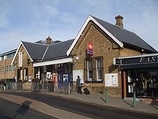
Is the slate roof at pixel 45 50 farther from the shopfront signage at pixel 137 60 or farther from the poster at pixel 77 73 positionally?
the shopfront signage at pixel 137 60

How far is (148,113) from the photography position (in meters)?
16.1

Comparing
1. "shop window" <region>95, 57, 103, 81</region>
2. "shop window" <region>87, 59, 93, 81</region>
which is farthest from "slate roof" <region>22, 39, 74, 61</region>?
"shop window" <region>95, 57, 103, 81</region>

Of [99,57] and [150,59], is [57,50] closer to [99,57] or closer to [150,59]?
[99,57]

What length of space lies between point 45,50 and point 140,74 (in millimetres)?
20479

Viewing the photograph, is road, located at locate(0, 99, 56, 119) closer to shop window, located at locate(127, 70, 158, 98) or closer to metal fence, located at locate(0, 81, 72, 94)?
metal fence, located at locate(0, 81, 72, 94)

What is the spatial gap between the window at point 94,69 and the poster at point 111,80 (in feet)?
2.88

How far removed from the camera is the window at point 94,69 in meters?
25.9

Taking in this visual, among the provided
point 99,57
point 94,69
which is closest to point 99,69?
point 94,69

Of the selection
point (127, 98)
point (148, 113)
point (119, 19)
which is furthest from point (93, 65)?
point (148, 113)

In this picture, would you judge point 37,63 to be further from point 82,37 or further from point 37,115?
point 37,115

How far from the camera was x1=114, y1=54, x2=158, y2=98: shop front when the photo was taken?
71.3 ft

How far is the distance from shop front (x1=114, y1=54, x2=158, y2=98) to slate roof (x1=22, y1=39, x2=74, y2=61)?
1275cm

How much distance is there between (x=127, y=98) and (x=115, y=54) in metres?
4.08

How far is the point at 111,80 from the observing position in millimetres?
24359
